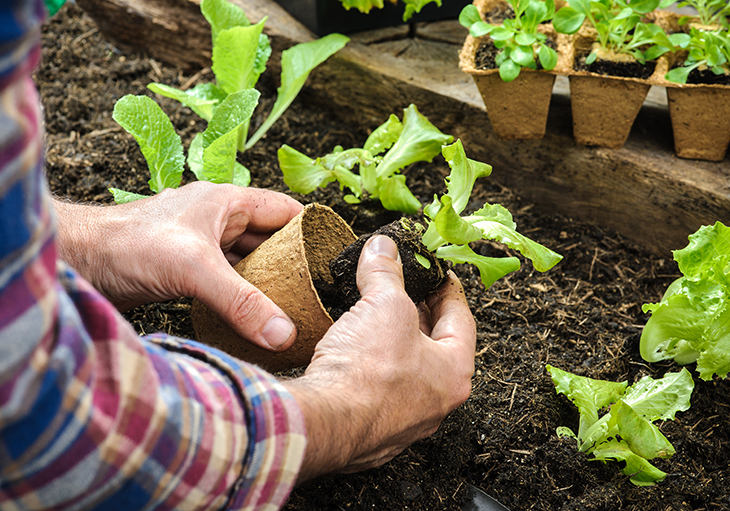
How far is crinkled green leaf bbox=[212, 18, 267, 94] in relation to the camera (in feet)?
5.36

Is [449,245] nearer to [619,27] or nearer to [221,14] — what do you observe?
[619,27]

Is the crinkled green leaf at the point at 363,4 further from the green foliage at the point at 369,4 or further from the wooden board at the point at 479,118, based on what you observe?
the wooden board at the point at 479,118

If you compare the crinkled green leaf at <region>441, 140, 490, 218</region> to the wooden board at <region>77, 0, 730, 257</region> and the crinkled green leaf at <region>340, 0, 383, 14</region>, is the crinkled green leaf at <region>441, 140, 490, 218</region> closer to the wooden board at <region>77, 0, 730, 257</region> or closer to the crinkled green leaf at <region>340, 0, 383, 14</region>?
the wooden board at <region>77, 0, 730, 257</region>

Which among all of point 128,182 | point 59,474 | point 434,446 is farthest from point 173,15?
point 59,474

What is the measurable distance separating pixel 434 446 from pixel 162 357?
2.49 ft

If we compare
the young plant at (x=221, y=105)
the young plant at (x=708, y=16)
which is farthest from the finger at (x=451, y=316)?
the young plant at (x=708, y=16)

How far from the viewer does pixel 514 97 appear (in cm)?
168

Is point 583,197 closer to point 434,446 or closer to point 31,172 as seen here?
point 434,446

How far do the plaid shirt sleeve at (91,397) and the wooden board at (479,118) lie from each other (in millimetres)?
1372

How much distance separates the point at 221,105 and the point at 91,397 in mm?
1018

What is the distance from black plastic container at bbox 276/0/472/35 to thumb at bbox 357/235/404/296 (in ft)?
4.04

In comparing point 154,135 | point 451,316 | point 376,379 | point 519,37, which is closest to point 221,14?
point 154,135

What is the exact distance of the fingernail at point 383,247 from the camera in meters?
1.08

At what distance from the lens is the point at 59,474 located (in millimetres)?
525
